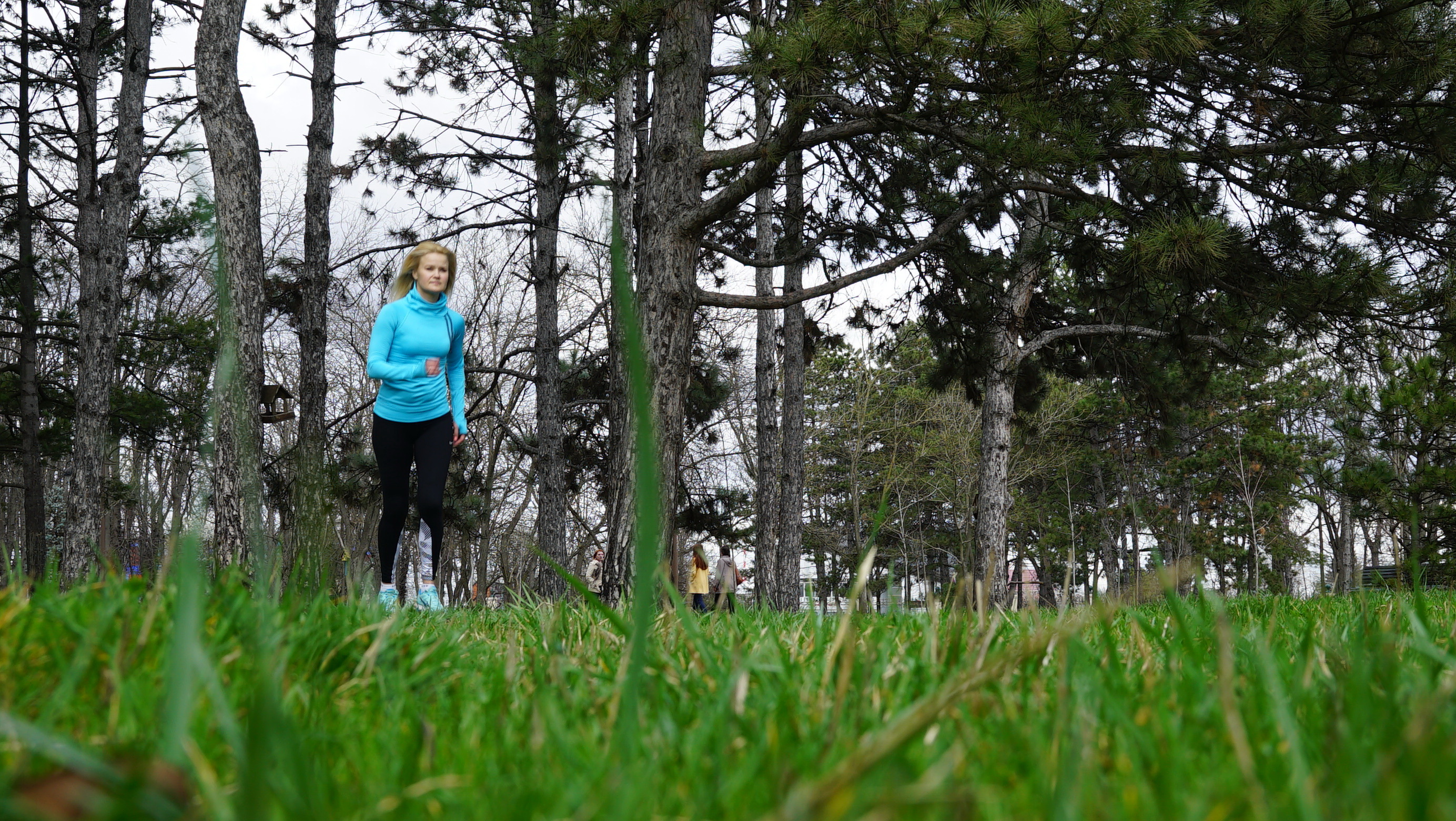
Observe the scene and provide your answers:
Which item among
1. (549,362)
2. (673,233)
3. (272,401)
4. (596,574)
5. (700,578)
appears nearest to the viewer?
(673,233)

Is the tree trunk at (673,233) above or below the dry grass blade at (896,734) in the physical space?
above

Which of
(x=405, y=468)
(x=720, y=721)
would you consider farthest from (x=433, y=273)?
(x=720, y=721)

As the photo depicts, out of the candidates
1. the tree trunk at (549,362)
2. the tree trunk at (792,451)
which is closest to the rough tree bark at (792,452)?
the tree trunk at (792,451)

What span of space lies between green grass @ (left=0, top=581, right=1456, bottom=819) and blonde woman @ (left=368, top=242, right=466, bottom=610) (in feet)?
10.7

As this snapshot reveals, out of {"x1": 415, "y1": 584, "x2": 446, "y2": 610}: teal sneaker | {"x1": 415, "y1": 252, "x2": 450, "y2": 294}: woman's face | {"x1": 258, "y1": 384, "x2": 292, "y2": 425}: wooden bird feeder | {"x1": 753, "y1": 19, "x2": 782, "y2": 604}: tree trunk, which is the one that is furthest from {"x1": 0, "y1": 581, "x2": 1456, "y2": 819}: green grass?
{"x1": 753, "y1": 19, "x2": 782, "y2": 604}: tree trunk

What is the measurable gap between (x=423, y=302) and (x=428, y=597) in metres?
1.50

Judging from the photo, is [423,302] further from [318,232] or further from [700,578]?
[700,578]

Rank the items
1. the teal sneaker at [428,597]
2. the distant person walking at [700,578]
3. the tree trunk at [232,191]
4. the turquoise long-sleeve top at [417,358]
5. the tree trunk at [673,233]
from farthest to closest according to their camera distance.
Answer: the distant person walking at [700,578] → the tree trunk at [232,191] → the tree trunk at [673,233] → the turquoise long-sleeve top at [417,358] → the teal sneaker at [428,597]

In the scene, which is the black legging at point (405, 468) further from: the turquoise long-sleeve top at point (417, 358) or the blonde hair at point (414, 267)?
the blonde hair at point (414, 267)

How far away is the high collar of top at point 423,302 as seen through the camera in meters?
4.80

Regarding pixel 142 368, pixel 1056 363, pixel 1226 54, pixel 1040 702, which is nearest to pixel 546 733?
pixel 1040 702

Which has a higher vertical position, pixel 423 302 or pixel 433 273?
pixel 433 273

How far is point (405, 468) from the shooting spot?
16.2ft

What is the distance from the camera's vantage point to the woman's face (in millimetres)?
4754
